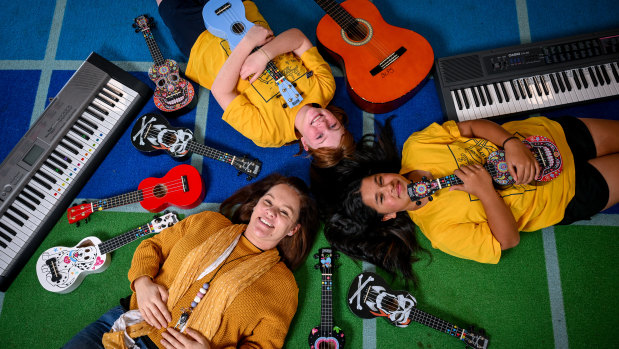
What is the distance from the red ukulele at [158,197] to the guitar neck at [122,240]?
0.50ft

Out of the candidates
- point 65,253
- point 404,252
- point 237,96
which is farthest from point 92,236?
point 404,252

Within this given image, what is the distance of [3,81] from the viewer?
2906mm

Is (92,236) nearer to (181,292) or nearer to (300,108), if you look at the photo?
(181,292)

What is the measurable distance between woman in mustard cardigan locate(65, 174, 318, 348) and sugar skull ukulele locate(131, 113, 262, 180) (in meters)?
0.43

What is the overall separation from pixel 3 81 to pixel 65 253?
1.50 metres

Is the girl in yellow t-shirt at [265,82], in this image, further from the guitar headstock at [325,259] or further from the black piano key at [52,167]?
the black piano key at [52,167]

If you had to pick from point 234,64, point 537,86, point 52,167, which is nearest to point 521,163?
point 537,86

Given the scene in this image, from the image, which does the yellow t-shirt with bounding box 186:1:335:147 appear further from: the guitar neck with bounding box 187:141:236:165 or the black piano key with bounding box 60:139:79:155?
the black piano key with bounding box 60:139:79:155

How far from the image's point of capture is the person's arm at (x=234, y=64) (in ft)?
7.97

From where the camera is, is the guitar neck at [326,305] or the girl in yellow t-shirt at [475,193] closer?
the girl in yellow t-shirt at [475,193]

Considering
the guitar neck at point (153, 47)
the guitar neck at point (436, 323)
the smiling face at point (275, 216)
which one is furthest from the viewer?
Result: the guitar neck at point (153, 47)

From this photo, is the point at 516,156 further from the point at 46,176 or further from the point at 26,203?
the point at 26,203

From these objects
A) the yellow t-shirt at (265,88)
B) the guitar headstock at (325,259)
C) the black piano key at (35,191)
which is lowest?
the black piano key at (35,191)

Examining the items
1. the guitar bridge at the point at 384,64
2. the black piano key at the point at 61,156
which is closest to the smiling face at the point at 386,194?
the guitar bridge at the point at 384,64
